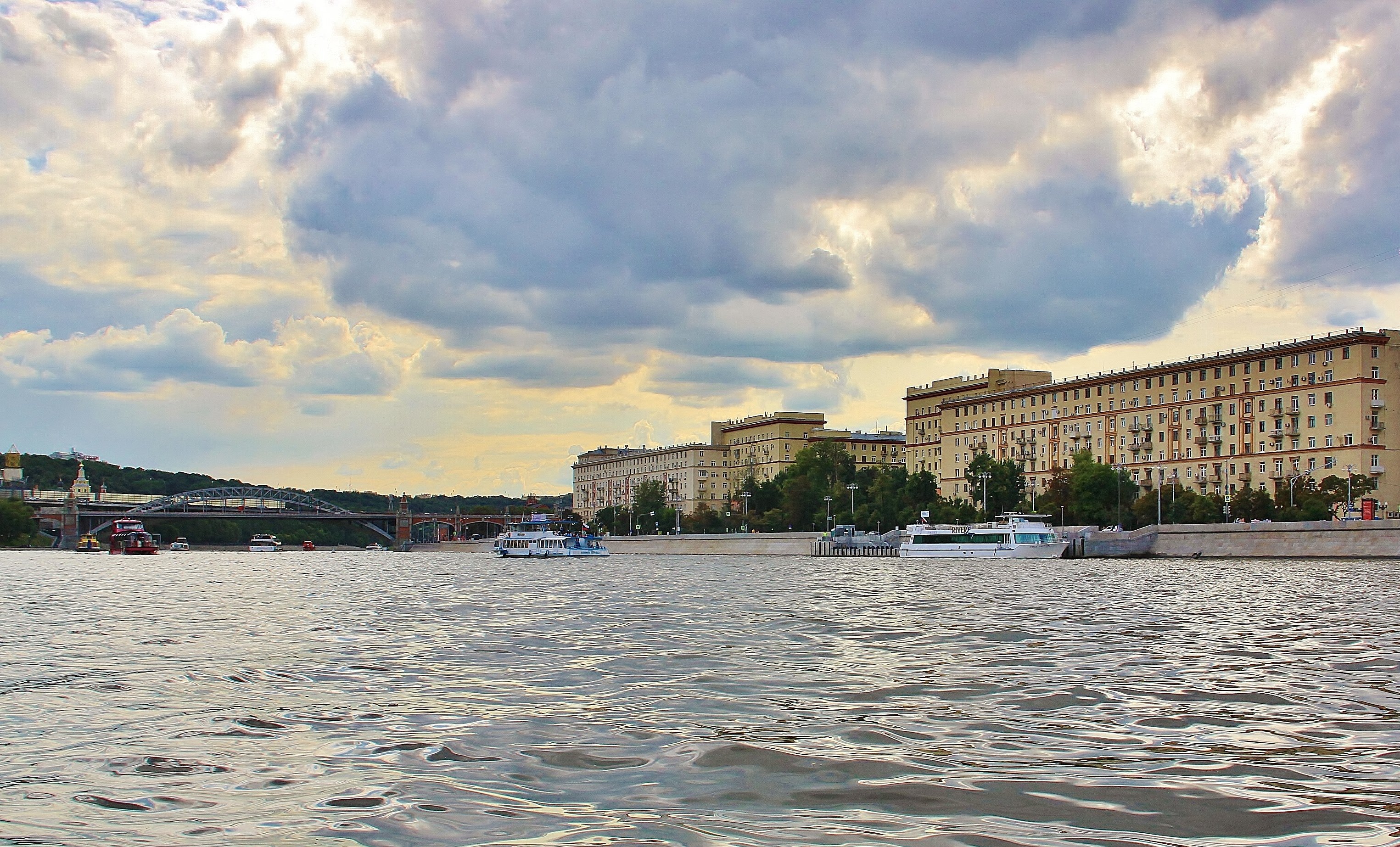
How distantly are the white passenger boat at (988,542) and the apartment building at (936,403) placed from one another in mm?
52941

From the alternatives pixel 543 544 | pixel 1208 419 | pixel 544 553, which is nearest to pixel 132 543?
pixel 543 544

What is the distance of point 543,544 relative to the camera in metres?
130

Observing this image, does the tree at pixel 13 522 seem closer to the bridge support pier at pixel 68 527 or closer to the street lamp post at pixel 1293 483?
the bridge support pier at pixel 68 527

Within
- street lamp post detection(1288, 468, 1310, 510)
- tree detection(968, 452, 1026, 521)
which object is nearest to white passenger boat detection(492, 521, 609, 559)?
tree detection(968, 452, 1026, 521)

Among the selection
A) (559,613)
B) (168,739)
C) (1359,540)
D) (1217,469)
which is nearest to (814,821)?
(168,739)

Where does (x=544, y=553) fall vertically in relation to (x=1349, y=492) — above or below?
below

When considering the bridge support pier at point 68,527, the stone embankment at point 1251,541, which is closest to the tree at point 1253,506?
the stone embankment at point 1251,541

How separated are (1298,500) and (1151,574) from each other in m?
58.3

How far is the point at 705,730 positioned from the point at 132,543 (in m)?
155

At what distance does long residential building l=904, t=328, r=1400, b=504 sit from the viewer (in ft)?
391

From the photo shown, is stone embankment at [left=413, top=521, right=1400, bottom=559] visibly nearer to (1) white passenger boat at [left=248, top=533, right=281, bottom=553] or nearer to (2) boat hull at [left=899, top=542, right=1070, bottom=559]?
(2) boat hull at [left=899, top=542, right=1070, bottom=559]

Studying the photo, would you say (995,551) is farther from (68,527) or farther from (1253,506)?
(68,527)

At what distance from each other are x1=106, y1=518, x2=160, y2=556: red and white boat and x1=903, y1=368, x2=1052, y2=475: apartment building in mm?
94161

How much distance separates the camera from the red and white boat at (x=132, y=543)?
15112 cm
